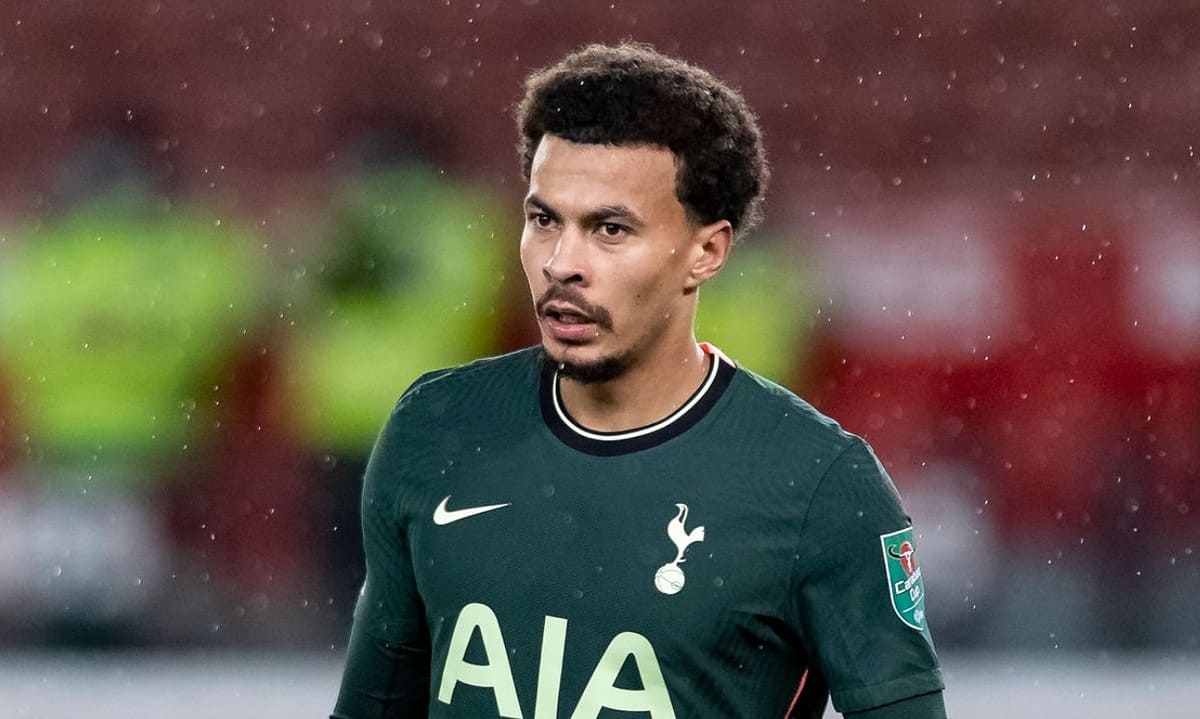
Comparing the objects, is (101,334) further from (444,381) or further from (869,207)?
(444,381)

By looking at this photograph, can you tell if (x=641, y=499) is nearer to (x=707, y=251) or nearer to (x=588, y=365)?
(x=588, y=365)

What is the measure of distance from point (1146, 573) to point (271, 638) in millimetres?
3788

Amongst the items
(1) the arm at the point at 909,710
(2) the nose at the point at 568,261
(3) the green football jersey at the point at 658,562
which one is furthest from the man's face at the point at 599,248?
(1) the arm at the point at 909,710

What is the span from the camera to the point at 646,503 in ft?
8.91

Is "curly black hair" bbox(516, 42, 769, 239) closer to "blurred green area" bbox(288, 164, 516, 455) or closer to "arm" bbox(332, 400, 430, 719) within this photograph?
"arm" bbox(332, 400, 430, 719)

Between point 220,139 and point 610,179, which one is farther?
point 220,139

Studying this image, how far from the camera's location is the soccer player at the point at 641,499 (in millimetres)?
2637

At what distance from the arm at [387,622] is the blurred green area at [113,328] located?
4.83 meters

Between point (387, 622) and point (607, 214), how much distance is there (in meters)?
0.71

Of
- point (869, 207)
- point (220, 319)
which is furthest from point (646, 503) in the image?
point (869, 207)

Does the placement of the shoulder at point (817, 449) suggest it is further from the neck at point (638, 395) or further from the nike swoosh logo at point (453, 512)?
the nike swoosh logo at point (453, 512)

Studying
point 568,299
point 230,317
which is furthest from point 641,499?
point 230,317

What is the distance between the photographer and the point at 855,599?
2627 mm

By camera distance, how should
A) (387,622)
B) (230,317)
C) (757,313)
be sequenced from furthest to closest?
(230,317) < (757,313) < (387,622)
